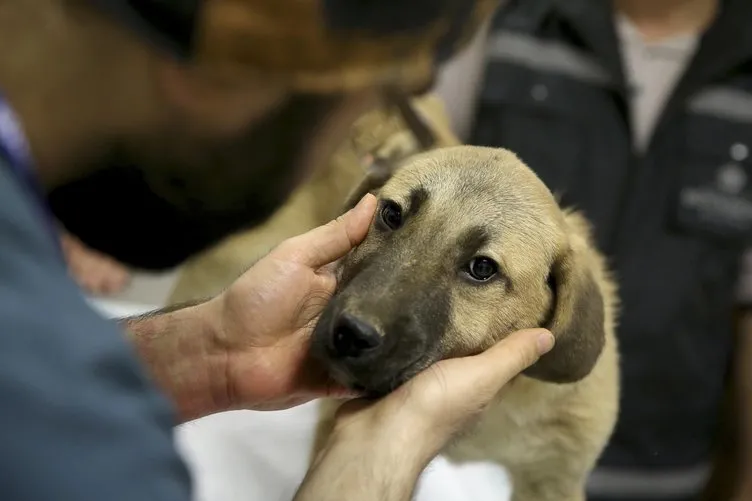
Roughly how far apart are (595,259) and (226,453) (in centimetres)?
74

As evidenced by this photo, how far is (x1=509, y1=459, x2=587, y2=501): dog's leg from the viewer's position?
1.52 m

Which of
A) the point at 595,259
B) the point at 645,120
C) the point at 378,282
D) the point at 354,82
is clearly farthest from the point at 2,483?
the point at 645,120

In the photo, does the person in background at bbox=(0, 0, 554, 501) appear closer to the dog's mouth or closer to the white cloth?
the dog's mouth

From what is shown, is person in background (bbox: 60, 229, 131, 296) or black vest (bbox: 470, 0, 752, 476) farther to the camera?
black vest (bbox: 470, 0, 752, 476)

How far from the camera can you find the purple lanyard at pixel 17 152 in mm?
640

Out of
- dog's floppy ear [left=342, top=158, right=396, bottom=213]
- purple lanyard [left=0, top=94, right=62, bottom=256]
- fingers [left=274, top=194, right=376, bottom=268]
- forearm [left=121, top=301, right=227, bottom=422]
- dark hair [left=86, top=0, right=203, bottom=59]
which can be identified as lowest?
forearm [left=121, top=301, right=227, bottom=422]

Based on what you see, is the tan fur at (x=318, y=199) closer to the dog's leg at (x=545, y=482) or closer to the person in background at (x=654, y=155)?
the person in background at (x=654, y=155)

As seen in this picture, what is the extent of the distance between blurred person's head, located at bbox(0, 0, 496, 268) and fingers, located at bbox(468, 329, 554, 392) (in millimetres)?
405

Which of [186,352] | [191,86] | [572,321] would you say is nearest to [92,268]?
[186,352]

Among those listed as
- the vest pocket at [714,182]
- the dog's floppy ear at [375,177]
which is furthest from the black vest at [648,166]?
the dog's floppy ear at [375,177]

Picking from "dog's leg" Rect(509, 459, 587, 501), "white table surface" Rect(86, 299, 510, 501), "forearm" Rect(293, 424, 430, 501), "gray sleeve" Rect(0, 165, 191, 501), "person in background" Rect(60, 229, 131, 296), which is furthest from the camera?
"dog's leg" Rect(509, 459, 587, 501)

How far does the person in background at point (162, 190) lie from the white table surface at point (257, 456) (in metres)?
0.22

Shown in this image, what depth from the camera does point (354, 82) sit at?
0.75 meters

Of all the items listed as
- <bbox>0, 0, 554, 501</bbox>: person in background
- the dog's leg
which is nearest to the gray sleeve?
<bbox>0, 0, 554, 501</bbox>: person in background
